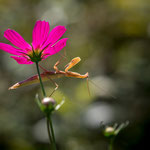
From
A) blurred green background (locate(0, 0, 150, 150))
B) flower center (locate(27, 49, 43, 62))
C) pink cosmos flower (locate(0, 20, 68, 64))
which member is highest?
pink cosmos flower (locate(0, 20, 68, 64))

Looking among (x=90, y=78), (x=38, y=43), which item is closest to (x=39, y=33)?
(x=38, y=43)

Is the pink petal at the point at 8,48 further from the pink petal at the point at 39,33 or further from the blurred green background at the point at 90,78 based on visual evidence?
the blurred green background at the point at 90,78

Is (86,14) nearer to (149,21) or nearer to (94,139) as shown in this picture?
(149,21)

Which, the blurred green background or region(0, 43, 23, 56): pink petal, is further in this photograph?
the blurred green background

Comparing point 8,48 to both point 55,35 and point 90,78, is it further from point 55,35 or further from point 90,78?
point 90,78

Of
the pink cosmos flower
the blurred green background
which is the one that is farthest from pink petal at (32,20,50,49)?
the blurred green background

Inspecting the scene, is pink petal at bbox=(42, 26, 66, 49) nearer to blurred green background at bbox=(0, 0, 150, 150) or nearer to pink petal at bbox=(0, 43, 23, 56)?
pink petal at bbox=(0, 43, 23, 56)

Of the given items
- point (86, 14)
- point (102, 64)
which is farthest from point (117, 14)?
point (102, 64)
